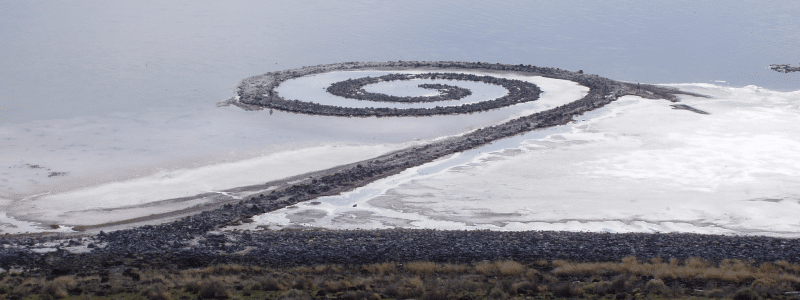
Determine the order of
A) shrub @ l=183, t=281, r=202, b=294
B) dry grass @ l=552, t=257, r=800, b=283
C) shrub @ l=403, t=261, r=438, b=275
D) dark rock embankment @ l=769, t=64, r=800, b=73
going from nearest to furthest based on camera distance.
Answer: shrub @ l=183, t=281, r=202, b=294
dry grass @ l=552, t=257, r=800, b=283
shrub @ l=403, t=261, r=438, b=275
dark rock embankment @ l=769, t=64, r=800, b=73

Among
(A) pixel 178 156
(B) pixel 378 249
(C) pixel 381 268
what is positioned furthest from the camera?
(A) pixel 178 156

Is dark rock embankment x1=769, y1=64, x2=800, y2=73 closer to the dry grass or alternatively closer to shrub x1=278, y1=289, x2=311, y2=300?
the dry grass

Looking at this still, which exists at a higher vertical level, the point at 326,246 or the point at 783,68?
the point at 783,68

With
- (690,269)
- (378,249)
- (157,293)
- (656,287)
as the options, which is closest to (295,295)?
(157,293)

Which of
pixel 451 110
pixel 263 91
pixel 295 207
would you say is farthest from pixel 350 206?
pixel 263 91

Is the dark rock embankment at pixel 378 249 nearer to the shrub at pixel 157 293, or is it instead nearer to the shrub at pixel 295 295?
the shrub at pixel 157 293

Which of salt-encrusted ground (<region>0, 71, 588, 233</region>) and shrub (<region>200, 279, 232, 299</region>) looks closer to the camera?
shrub (<region>200, 279, 232, 299</region>)

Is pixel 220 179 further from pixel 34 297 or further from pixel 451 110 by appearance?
pixel 451 110

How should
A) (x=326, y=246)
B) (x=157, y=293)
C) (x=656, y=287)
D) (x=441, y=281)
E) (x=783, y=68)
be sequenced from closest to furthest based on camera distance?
(x=157, y=293)
(x=656, y=287)
(x=441, y=281)
(x=326, y=246)
(x=783, y=68)

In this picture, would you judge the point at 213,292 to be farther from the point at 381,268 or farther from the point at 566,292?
the point at 566,292

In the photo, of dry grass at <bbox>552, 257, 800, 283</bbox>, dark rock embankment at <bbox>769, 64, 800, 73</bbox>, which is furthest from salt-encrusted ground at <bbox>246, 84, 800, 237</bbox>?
dark rock embankment at <bbox>769, 64, 800, 73</bbox>
